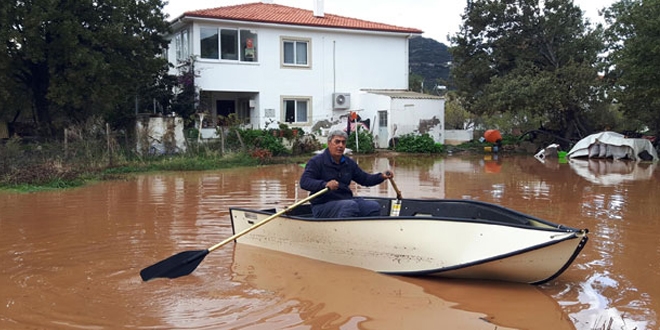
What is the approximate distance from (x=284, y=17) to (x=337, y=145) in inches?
797

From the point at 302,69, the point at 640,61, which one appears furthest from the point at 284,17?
the point at 640,61

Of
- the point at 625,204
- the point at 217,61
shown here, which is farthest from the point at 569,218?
the point at 217,61

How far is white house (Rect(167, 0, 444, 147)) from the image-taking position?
941 inches

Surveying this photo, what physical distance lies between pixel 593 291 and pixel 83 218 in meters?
7.64

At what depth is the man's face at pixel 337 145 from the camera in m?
6.37

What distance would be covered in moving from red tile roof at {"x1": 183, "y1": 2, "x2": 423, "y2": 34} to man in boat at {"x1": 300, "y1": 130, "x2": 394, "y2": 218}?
59.5 ft

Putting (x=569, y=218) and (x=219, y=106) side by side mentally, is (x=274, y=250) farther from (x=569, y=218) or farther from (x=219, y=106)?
(x=219, y=106)

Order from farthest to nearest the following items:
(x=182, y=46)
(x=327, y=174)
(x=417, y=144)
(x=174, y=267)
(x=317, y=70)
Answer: (x=317, y=70)
(x=417, y=144)
(x=182, y=46)
(x=327, y=174)
(x=174, y=267)

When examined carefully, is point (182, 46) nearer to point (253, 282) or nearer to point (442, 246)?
point (253, 282)

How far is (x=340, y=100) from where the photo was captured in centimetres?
2620

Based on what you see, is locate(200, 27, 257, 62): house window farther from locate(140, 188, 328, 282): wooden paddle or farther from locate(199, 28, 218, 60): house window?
locate(140, 188, 328, 282): wooden paddle

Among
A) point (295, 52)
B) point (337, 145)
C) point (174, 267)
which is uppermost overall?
point (295, 52)

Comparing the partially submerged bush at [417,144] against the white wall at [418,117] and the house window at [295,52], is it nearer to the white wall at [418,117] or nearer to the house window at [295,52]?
the white wall at [418,117]

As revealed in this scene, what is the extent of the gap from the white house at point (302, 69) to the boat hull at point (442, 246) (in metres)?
18.3
